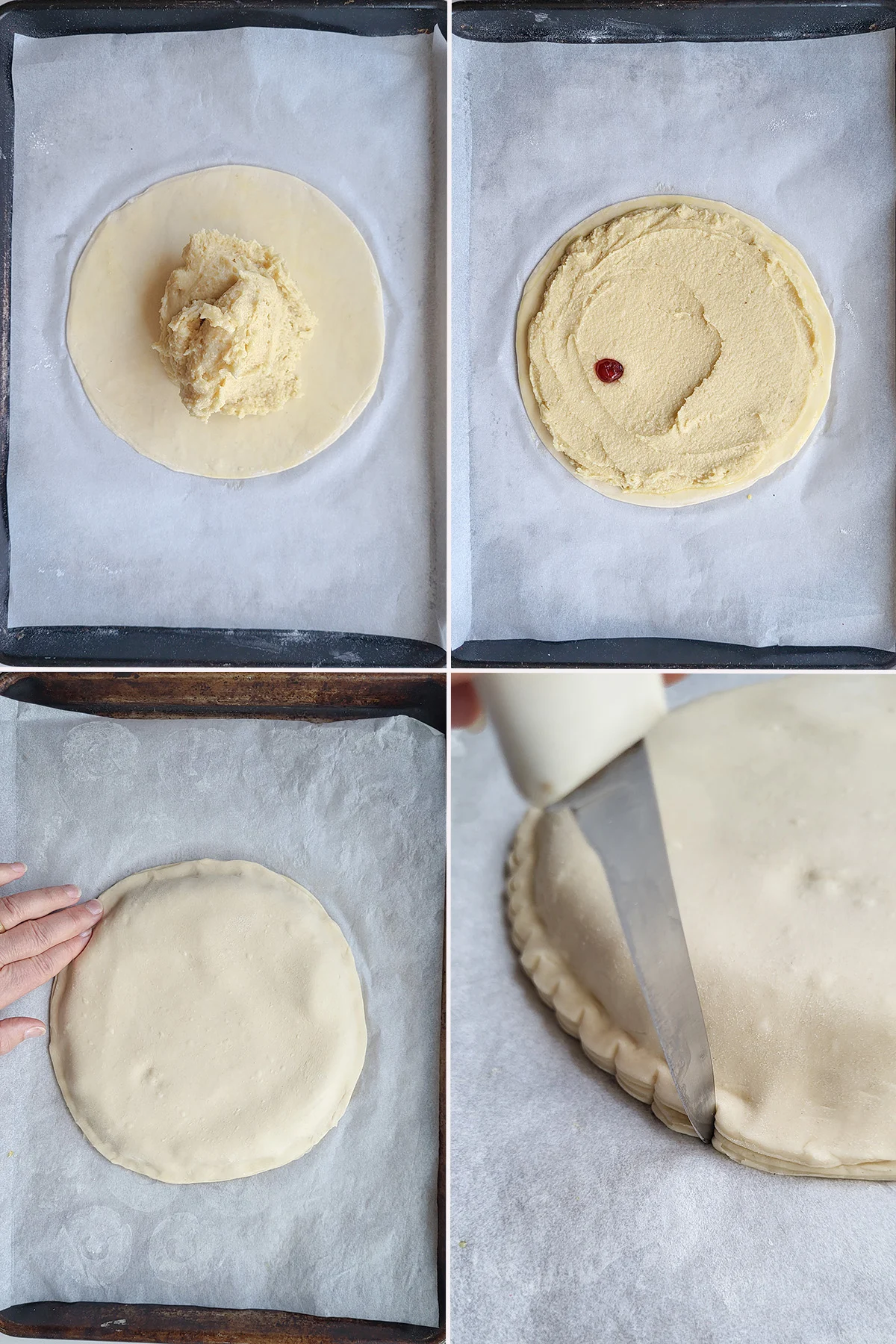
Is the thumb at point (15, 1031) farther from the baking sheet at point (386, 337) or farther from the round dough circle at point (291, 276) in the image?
the round dough circle at point (291, 276)

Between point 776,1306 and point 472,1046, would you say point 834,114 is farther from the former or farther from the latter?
point 776,1306

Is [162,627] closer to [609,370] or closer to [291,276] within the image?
→ [291,276]

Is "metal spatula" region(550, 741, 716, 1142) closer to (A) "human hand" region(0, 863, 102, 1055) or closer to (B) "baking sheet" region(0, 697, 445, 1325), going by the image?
(B) "baking sheet" region(0, 697, 445, 1325)

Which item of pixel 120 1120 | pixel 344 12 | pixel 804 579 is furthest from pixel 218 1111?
pixel 344 12

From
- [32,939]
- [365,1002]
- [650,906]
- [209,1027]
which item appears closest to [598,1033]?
[650,906]

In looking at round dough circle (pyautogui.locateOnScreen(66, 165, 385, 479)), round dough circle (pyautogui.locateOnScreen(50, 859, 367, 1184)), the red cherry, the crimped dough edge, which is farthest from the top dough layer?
the crimped dough edge

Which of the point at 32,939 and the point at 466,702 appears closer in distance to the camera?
the point at 32,939
